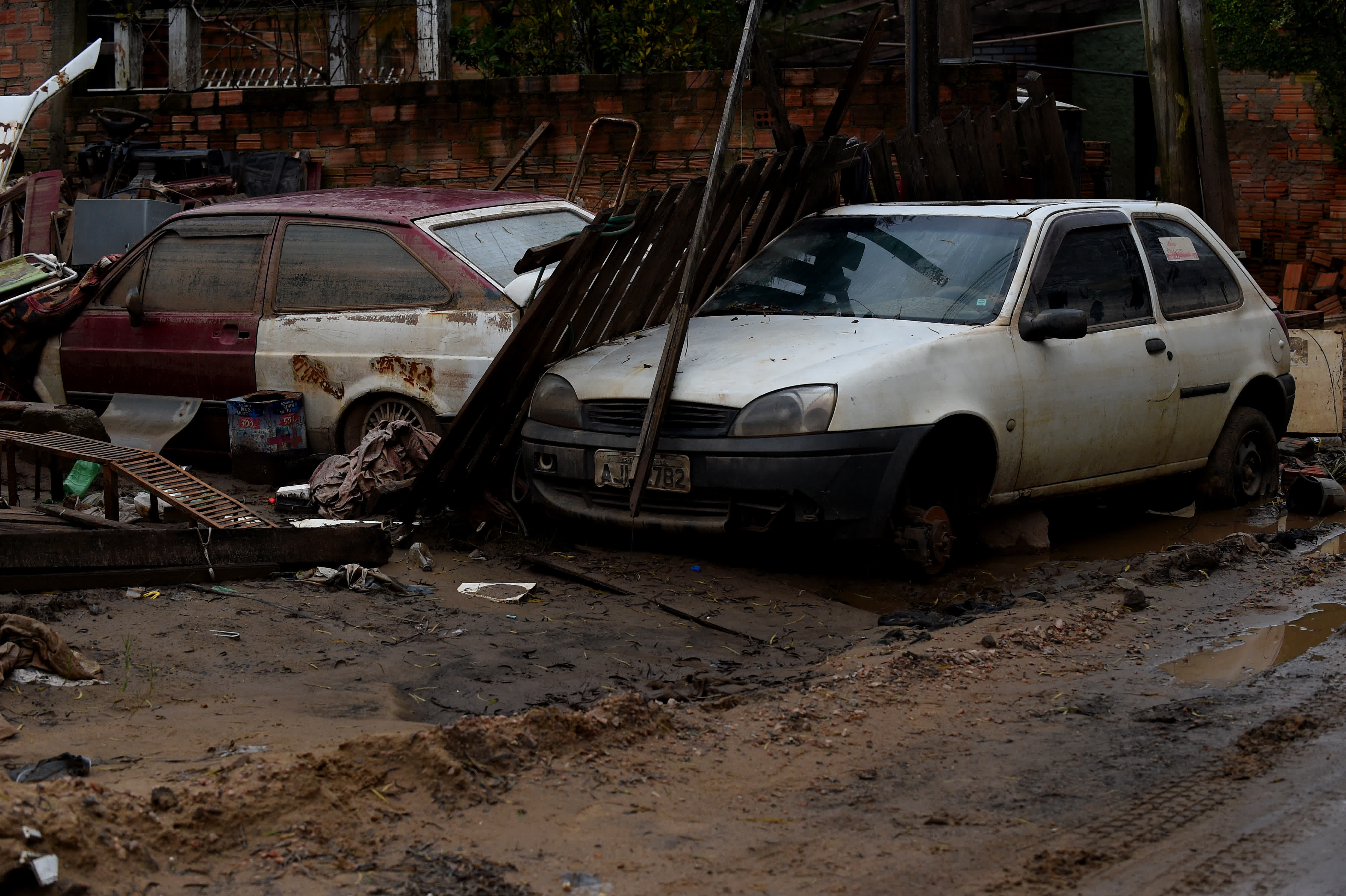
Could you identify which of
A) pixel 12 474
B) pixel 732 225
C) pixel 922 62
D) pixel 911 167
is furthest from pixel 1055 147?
pixel 12 474

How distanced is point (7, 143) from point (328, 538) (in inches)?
322

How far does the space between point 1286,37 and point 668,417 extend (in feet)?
35.9

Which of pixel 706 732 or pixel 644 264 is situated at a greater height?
pixel 644 264

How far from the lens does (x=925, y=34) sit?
9.85 metres

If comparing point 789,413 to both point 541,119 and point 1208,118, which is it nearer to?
point 1208,118

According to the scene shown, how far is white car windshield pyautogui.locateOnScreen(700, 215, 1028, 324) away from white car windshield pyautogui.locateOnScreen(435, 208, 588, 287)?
1166 millimetres

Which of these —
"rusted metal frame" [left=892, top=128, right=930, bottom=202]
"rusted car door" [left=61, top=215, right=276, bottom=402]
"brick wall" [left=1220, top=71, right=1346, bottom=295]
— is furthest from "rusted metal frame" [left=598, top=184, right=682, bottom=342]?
"brick wall" [left=1220, top=71, right=1346, bottom=295]

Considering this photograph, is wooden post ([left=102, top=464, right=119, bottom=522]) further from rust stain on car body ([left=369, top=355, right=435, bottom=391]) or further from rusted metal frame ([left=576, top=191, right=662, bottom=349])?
rusted metal frame ([left=576, top=191, right=662, bottom=349])

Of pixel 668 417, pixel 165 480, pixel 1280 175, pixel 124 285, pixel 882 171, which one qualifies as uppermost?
pixel 1280 175

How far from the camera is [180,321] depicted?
25.4ft

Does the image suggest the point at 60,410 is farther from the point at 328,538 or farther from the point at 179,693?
the point at 179,693

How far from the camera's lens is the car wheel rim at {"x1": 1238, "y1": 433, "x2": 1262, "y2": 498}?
7.16 meters

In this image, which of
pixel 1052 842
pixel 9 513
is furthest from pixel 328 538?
pixel 1052 842

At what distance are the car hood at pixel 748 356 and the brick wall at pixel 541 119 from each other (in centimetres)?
558
